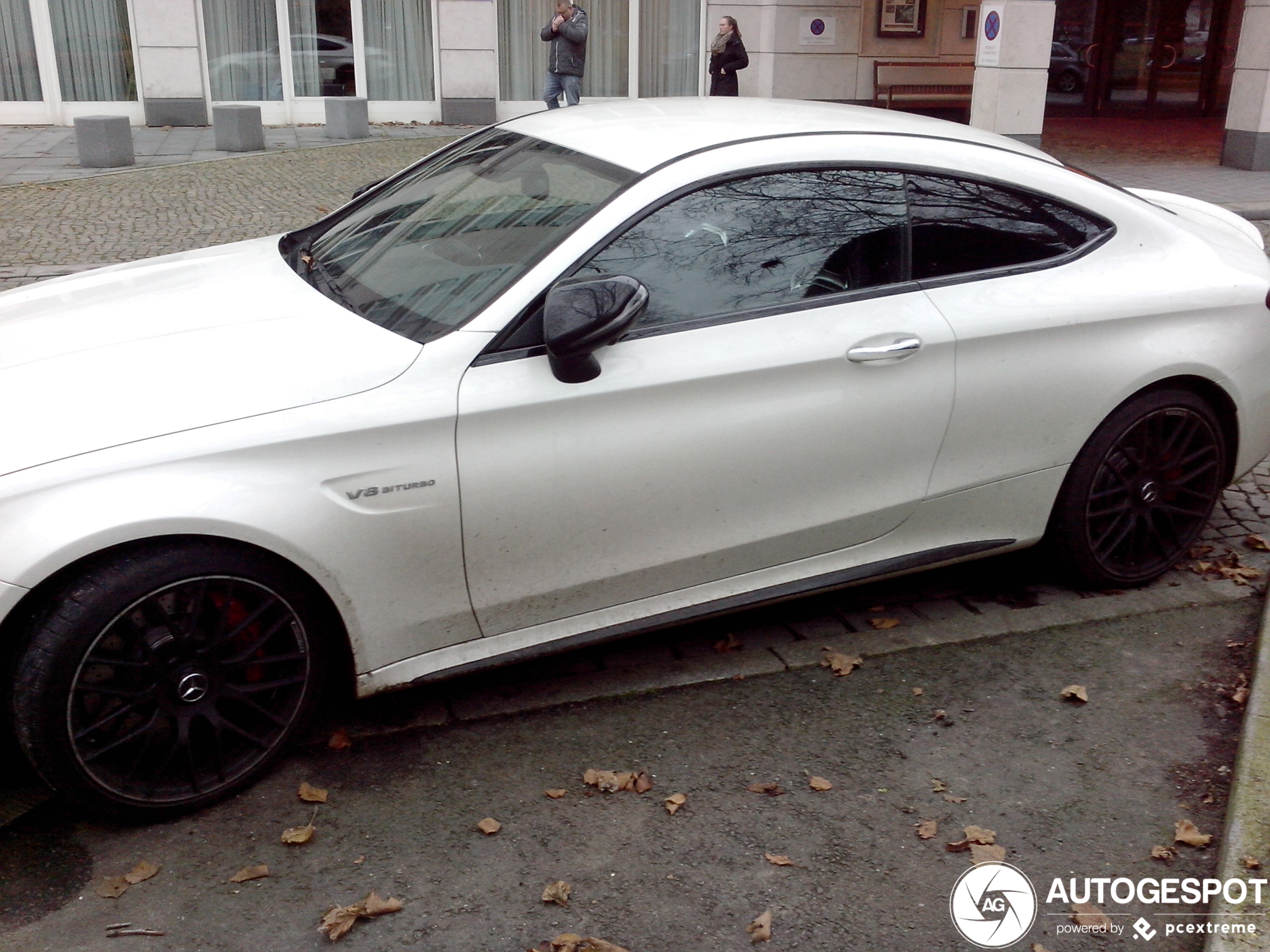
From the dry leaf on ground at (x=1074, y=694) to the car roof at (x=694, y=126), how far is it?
1.84 m

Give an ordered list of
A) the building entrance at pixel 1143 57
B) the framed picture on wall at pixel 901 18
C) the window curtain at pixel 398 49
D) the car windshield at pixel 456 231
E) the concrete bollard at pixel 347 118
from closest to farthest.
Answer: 1. the car windshield at pixel 456 231
2. the concrete bollard at pixel 347 118
3. the window curtain at pixel 398 49
4. the framed picture on wall at pixel 901 18
5. the building entrance at pixel 1143 57

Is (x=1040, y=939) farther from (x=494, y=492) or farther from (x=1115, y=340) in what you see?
(x=1115, y=340)

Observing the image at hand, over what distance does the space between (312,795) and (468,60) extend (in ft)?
58.3

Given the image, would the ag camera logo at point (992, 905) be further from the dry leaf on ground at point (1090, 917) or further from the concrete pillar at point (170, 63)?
the concrete pillar at point (170, 63)

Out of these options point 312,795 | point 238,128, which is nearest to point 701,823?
point 312,795

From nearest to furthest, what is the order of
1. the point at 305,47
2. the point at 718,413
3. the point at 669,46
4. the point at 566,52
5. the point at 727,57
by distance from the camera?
the point at 718,413
the point at 727,57
the point at 566,52
the point at 305,47
the point at 669,46

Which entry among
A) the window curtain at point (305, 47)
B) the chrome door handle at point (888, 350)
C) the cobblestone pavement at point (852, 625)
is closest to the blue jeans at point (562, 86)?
the window curtain at point (305, 47)

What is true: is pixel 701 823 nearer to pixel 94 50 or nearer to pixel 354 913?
pixel 354 913

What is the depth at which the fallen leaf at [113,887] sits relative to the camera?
3174 millimetres

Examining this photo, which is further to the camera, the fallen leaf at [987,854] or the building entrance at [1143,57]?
the building entrance at [1143,57]

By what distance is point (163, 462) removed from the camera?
318cm

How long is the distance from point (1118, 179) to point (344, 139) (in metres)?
10.2

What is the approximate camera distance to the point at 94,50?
1875 cm

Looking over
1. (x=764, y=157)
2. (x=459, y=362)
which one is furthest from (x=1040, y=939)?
(x=764, y=157)
